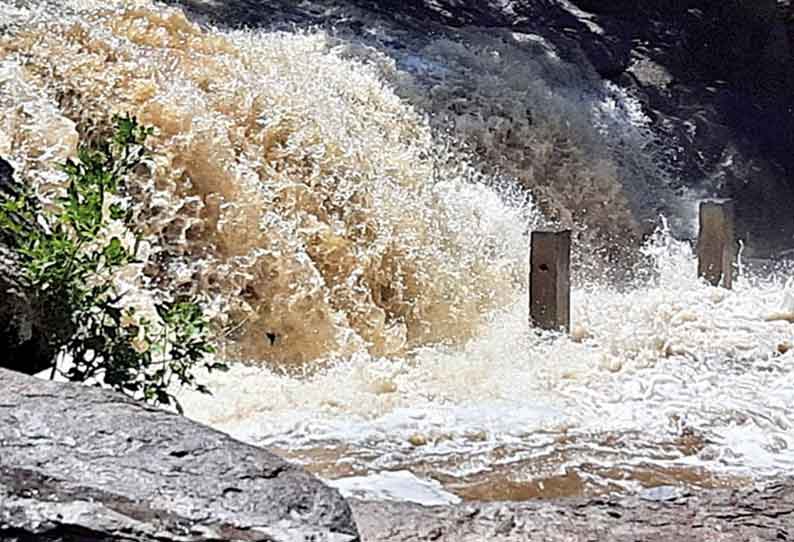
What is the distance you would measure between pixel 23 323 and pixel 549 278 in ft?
13.0

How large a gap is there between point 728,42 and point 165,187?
8.41 metres

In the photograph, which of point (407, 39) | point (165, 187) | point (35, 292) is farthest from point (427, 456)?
point (407, 39)

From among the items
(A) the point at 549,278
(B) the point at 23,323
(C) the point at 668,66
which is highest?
(C) the point at 668,66

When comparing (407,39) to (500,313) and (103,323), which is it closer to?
(500,313)

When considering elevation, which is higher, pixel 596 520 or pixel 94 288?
pixel 94 288

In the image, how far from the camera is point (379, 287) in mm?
7000

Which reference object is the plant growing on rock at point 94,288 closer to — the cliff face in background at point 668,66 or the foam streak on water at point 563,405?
the foam streak on water at point 563,405

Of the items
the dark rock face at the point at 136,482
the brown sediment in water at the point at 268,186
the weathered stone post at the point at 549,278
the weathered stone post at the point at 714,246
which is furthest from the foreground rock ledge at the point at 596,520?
the weathered stone post at the point at 714,246

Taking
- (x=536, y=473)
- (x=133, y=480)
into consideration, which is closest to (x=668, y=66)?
(x=536, y=473)

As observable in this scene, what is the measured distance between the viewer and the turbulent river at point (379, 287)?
467 centimetres

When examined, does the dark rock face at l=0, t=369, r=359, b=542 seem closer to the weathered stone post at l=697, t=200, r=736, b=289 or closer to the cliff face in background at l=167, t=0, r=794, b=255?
the weathered stone post at l=697, t=200, r=736, b=289

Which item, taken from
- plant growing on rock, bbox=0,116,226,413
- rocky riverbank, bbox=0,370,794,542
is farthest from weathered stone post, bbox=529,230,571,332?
rocky riverbank, bbox=0,370,794,542

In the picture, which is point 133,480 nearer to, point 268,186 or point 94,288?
point 94,288

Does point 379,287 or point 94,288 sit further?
point 379,287
